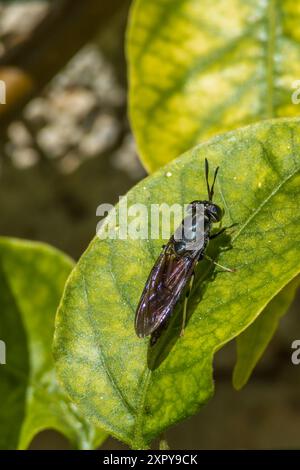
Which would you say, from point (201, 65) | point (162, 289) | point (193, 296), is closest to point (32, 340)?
point (162, 289)

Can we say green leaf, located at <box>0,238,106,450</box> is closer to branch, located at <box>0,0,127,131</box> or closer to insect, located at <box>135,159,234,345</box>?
insect, located at <box>135,159,234,345</box>

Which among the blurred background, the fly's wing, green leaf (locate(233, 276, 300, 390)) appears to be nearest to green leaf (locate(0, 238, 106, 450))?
the fly's wing

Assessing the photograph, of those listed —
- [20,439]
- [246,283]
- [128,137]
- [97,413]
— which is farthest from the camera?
[128,137]

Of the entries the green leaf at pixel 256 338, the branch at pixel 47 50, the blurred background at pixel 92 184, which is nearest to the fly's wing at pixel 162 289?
the green leaf at pixel 256 338

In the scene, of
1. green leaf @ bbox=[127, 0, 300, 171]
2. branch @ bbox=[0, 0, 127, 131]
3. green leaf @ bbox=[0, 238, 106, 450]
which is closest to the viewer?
green leaf @ bbox=[127, 0, 300, 171]

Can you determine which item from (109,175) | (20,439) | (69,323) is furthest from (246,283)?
(109,175)
